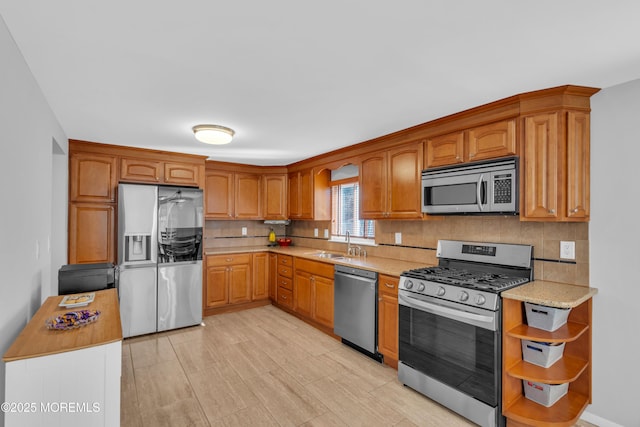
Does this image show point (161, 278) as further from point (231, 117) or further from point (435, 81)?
point (435, 81)

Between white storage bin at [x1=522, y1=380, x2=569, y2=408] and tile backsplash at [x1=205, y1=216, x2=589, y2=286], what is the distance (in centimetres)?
76

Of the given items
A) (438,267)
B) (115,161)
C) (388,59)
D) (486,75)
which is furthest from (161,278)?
(486,75)

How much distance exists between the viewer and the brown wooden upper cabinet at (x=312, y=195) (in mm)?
4711

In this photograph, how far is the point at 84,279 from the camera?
260cm

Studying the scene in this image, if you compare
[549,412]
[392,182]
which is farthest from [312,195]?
Answer: [549,412]

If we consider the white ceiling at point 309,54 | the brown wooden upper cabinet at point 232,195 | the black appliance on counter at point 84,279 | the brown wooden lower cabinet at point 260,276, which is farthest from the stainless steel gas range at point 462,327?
the brown wooden upper cabinet at point 232,195

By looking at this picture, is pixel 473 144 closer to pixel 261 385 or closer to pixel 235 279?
pixel 261 385

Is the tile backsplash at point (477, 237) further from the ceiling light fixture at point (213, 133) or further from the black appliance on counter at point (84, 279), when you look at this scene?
the black appliance on counter at point (84, 279)

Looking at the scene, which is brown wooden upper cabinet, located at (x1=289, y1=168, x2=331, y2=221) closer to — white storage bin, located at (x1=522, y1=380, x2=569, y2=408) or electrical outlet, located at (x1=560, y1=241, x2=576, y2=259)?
electrical outlet, located at (x1=560, y1=241, x2=576, y2=259)

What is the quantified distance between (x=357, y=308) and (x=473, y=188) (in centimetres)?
163

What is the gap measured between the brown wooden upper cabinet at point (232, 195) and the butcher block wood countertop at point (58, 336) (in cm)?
290

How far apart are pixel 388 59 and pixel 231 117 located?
1.55 meters

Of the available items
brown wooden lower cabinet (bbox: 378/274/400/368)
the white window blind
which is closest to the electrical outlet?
brown wooden lower cabinet (bbox: 378/274/400/368)

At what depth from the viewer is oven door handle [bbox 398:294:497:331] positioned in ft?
6.99
